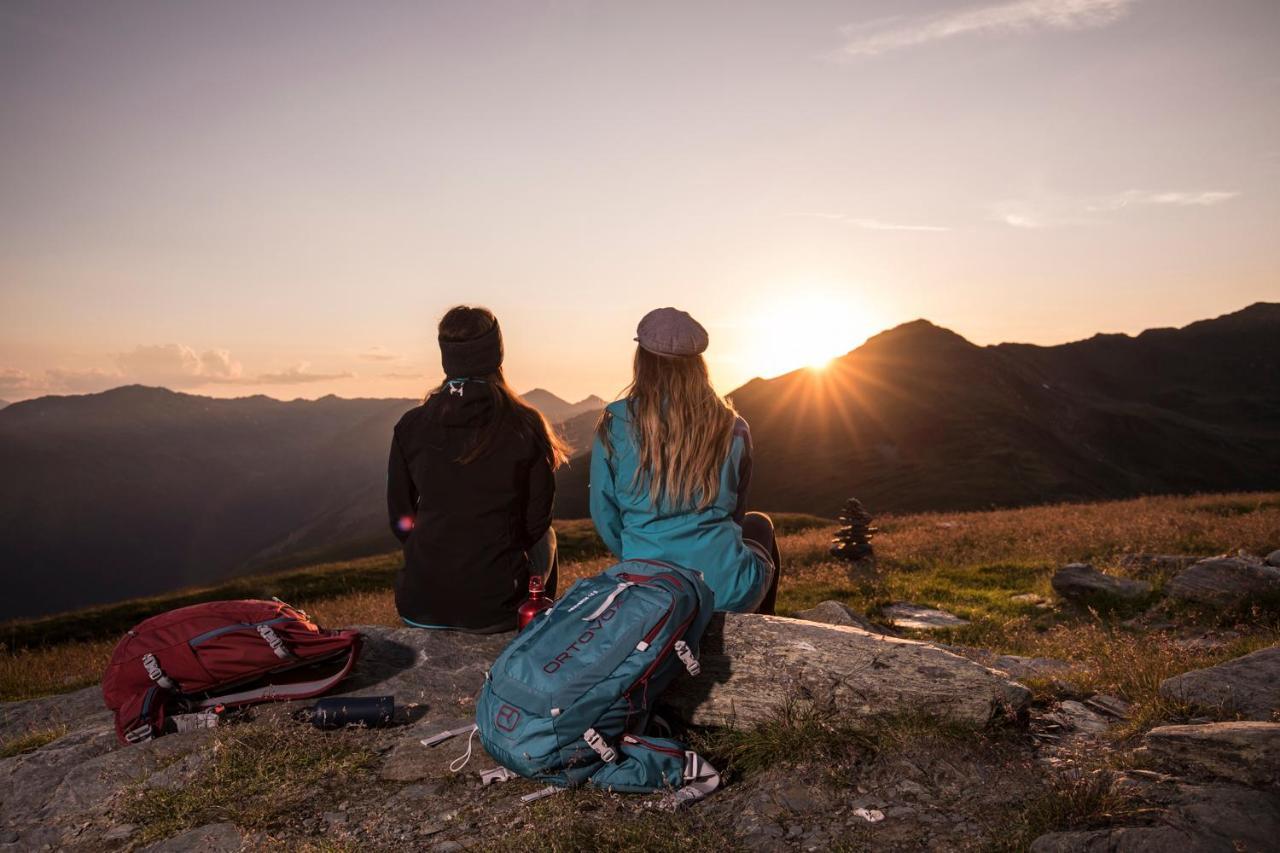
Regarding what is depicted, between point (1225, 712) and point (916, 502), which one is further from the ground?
point (1225, 712)

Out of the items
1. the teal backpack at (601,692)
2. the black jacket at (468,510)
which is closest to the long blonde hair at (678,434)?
the teal backpack at (601,692)

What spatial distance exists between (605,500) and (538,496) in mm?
1349

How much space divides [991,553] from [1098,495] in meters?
87.0

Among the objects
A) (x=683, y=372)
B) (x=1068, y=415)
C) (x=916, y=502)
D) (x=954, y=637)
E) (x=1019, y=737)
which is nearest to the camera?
(x=1019, y=737)

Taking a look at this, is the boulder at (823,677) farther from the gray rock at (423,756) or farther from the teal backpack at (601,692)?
the gray rock at (423,756)

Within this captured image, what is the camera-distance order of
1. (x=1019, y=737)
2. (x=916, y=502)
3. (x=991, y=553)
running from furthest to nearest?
(x=916, y=502), (x=991, y=553), (x=1019, y=737)

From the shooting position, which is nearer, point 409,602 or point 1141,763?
point 1141,763

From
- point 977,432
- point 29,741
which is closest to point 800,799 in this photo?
point 29,741

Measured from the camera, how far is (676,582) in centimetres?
529

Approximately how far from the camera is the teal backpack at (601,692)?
15.7ft


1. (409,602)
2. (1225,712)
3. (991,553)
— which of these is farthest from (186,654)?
(991,553)

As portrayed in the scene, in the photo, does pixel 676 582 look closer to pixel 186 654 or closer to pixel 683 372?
pixel 683 372

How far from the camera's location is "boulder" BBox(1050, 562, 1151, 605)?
11305 millimetres

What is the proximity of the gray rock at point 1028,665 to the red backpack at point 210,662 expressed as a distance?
6.25 m
